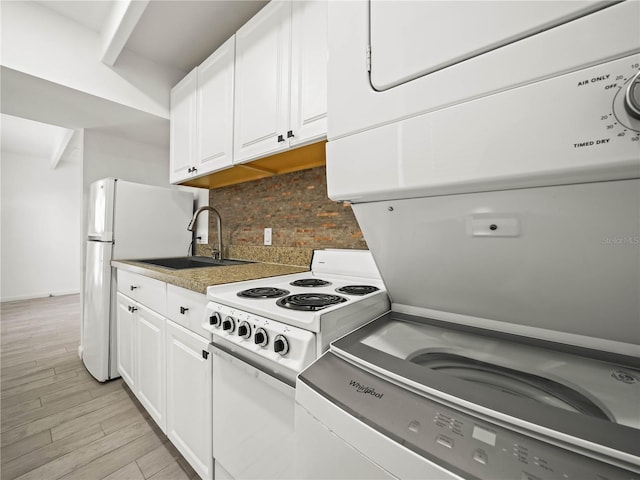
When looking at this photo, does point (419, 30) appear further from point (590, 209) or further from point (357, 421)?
point (357, 421)

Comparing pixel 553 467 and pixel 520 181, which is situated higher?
pixel 520 181

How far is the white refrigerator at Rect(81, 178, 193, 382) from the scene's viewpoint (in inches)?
80.4

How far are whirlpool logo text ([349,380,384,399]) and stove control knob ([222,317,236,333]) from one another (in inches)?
19.6

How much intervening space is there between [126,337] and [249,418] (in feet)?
4.83

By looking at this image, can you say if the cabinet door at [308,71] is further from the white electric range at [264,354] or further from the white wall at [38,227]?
the white wall at [38,227]

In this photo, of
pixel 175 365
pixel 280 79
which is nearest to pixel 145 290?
pixel 175 365

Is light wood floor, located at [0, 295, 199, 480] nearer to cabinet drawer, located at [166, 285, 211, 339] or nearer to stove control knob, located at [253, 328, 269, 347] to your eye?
cabinet drawer, located at [166, 285, 211, 339]

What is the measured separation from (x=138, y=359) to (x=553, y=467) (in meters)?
2.02

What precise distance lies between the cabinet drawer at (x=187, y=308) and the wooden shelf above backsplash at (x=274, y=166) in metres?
0.84

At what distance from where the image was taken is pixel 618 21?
Answer: 0.43 metres

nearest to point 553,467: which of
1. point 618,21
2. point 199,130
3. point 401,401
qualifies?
point 401,401

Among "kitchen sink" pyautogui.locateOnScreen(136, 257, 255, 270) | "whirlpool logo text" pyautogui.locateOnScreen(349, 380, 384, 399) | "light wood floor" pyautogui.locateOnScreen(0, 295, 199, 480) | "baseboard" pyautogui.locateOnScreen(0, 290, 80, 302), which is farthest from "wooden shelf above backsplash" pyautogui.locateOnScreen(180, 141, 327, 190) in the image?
"baseboard" pyautogui.locateOnScreen(0, 290, 80, 302)

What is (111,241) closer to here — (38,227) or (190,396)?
(190,396)

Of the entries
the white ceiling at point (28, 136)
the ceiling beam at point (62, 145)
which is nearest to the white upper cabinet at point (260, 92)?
the ceiling beam at point (62, 145)
